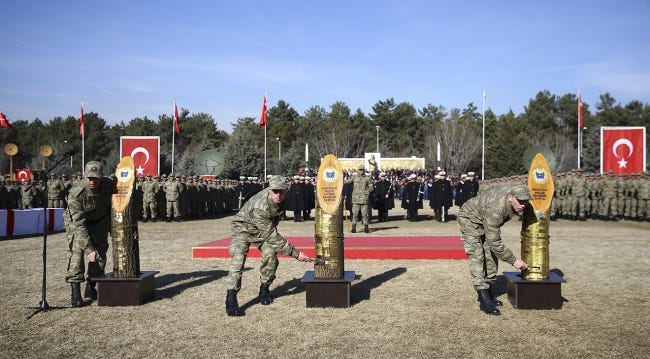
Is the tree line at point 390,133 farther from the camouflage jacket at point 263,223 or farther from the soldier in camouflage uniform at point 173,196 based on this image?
the camouflage jacket at point 263,223

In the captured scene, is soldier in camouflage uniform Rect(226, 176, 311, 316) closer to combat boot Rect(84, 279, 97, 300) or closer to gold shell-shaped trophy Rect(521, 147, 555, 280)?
combat boot Rect(84, 279, 97, 300)

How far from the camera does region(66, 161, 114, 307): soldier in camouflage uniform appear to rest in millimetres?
7461

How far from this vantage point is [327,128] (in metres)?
74.8

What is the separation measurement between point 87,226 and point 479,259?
221 inches

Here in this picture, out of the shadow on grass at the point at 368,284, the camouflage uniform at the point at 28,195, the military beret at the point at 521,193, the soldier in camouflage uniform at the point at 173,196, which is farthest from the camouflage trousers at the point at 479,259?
the camouflage uniform at the point at 28,195

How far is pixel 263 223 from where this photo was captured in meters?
7.26

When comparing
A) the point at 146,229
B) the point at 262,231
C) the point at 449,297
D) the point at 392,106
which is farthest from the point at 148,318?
the point at 392,106

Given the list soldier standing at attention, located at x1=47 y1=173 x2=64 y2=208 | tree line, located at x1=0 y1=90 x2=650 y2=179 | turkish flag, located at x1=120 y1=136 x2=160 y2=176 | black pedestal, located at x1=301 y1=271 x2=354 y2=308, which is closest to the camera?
black pedestal, located at x1=301 y1=271 x2=354 y2=308

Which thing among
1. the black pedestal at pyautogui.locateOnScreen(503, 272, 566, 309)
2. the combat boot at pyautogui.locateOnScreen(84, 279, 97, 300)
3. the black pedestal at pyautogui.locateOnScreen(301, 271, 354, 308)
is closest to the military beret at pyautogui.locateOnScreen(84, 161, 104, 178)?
the combat boot at pyautogui.locateOnScreen(84, 279, 97, 300)

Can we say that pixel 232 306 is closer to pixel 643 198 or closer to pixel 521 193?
pixel 521 193

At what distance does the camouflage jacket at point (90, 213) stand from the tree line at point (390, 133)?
42921 millimetres

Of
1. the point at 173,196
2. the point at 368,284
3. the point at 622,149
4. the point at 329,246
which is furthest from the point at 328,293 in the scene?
the point at 622,149

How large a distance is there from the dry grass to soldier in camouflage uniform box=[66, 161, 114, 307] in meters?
0.48

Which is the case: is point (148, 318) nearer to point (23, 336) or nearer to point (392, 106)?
point (23, 336)
